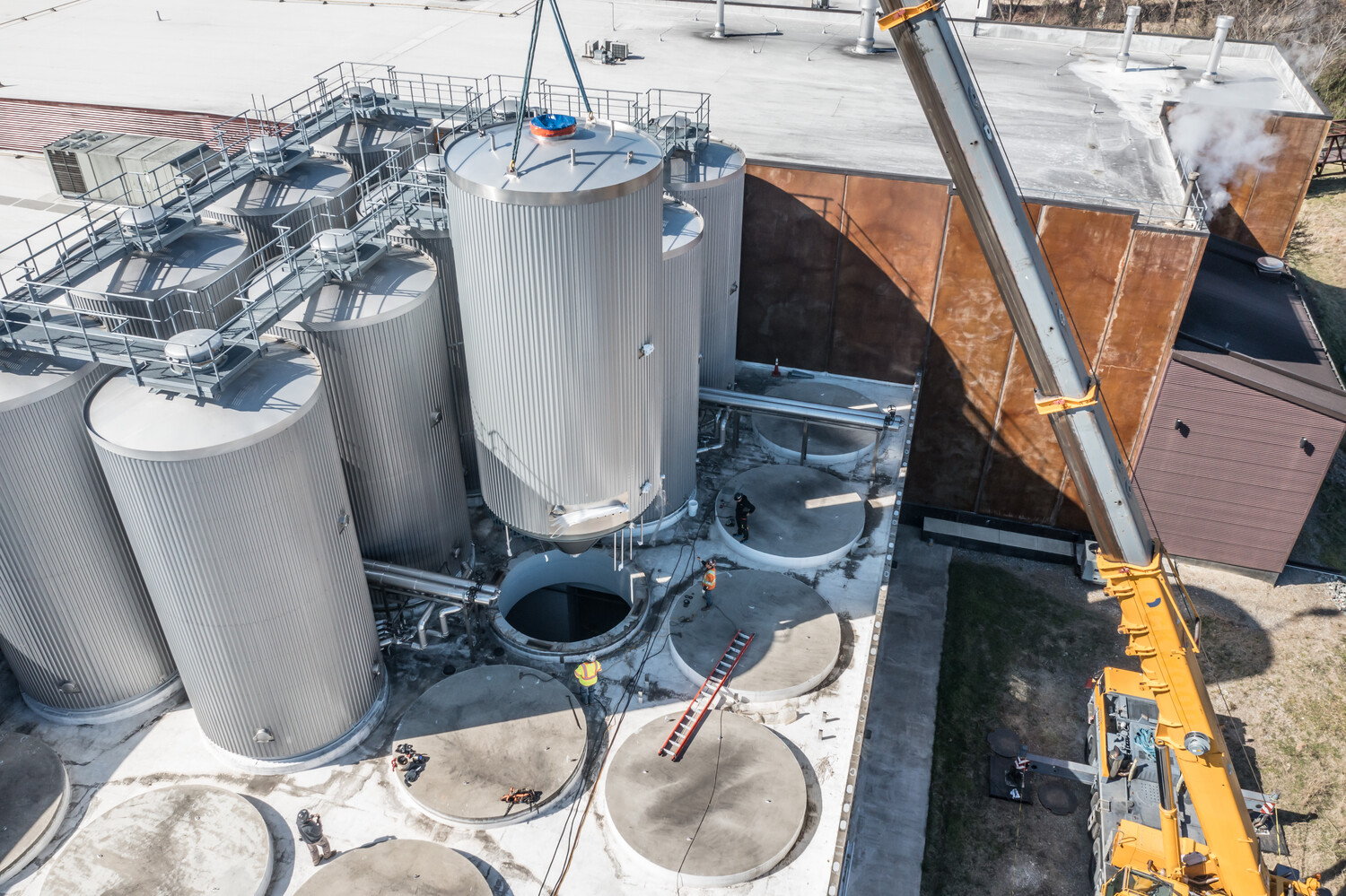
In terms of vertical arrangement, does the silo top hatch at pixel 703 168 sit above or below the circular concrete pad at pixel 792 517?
above

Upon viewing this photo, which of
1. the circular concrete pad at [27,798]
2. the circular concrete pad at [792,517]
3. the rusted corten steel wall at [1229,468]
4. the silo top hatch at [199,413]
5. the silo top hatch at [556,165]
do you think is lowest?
the rusted corten steel wall at [1229,468]

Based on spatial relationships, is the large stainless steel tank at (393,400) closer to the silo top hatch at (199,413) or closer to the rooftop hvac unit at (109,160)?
the silo top hatch at (199,413)

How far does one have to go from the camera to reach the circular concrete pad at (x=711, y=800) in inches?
Answer: 733

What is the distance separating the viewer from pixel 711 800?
64.7 feet

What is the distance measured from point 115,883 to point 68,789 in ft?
10.9

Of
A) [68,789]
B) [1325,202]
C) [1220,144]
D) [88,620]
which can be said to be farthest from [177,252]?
[1325,202]

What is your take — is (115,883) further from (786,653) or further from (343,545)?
(786,653)

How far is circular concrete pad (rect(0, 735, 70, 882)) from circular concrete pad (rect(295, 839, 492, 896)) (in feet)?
19.2

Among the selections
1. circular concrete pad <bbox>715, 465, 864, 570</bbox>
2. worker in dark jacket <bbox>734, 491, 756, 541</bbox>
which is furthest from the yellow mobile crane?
worker in dark jacket <bbox>734, 491, 756, 541</bbox>

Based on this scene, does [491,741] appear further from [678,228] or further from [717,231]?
[717,231]

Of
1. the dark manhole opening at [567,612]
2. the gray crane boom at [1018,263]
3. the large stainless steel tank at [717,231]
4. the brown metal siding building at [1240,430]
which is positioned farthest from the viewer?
the brown metal siding building at [1240,430]

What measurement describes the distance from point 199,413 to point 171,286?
21.4ft

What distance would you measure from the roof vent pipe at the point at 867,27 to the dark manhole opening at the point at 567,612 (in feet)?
117

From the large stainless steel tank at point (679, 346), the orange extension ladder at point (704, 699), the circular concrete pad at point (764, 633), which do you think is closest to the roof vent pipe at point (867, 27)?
the large stainless steel tank at point (679, 346)
